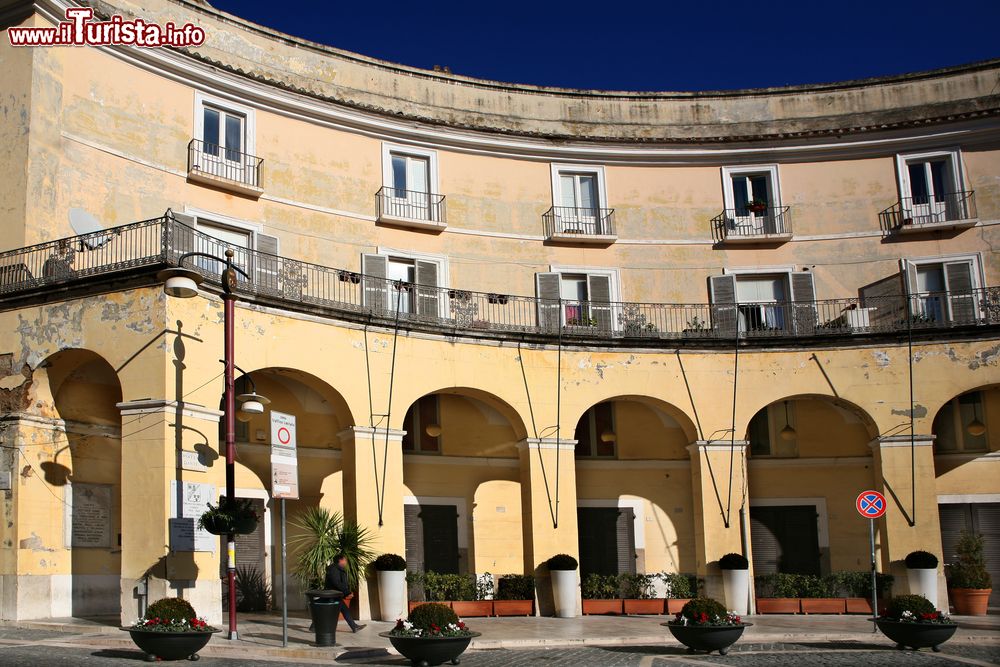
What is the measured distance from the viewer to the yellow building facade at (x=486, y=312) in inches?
888

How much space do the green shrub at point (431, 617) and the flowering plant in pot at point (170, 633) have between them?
3.18 metres

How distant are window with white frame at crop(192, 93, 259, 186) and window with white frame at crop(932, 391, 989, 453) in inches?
783

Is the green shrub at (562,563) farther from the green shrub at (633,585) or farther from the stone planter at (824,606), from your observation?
the stone planter at (824,606)

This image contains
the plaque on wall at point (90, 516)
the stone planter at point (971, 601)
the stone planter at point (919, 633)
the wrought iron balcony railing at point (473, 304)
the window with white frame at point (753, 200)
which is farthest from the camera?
the window with white frame at point (753, 200)

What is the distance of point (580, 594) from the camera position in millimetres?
27562

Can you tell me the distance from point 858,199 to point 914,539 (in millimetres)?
10332

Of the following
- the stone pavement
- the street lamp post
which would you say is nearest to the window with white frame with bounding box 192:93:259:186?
the street lamp post

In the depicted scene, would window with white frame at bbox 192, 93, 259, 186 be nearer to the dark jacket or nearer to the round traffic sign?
the dark jacket

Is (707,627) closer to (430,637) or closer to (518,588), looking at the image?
(430,637)

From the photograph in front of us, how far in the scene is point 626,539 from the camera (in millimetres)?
30828

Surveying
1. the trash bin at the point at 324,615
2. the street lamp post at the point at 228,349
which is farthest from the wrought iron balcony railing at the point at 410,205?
the trash bin at the point at 324,615

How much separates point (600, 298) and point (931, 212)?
9981 mm

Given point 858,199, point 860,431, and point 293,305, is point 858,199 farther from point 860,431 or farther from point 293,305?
point 293,305

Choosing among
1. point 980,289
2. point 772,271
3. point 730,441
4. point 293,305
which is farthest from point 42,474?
point 980,289
